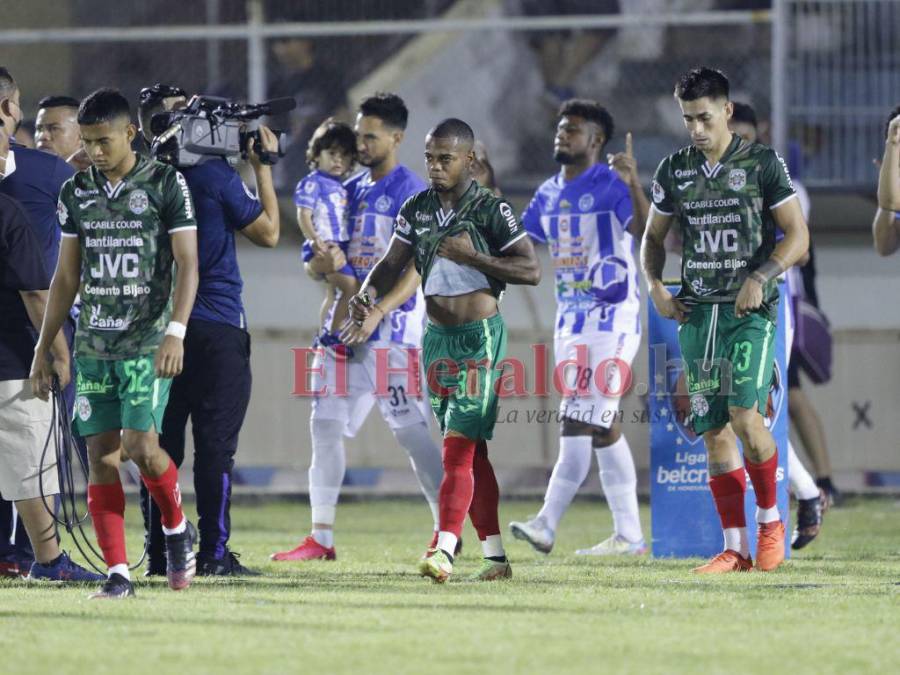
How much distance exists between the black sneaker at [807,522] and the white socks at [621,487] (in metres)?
0.89

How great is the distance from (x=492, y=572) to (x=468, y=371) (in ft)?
3.04

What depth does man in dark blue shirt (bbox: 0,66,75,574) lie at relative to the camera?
324 inches

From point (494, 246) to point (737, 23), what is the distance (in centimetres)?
751

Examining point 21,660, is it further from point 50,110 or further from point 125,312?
point 50,110

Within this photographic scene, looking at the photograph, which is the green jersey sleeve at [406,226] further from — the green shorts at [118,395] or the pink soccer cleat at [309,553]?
the pink soccer cleat at [309,553]

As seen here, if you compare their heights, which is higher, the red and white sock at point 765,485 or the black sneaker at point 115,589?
the red and white sock at point 765,485

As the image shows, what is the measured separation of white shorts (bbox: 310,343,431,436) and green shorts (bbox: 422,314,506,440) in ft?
5.19

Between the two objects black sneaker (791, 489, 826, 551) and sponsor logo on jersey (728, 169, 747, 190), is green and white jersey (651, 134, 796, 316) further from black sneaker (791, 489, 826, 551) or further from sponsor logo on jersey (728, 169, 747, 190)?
black sneaker (791, 489, 826, 551)

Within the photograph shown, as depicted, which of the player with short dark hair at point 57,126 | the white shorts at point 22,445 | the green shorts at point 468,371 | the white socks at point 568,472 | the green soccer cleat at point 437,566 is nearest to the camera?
the green soccer cleat at point 437,566

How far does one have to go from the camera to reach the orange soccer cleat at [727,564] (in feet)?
26.6

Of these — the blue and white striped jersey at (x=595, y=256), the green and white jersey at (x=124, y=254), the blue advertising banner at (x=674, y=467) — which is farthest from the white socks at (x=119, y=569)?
the blue and white striped jersey at (x=595, y=256)

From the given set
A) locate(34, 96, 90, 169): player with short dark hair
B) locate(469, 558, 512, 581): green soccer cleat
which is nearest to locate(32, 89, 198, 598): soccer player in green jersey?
locate(469, 558, 512, 581): green soccer cleat

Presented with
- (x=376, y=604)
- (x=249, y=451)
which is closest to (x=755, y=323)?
(x=376, y=604)

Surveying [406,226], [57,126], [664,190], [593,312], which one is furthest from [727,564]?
[57,126]
